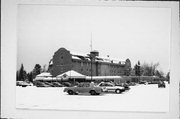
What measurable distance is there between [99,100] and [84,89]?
0.25 meters

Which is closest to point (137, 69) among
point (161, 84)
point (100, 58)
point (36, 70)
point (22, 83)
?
point (161, 84)

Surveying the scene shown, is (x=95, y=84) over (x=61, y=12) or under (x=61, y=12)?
under

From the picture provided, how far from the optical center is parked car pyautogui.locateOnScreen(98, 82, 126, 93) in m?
3.51

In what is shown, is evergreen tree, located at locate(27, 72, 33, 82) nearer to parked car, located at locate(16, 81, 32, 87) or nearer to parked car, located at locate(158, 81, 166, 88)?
parked car, located at locate(16, 81, 32, 87)

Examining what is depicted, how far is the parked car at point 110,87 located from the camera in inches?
138

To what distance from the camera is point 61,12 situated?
3.56 meters

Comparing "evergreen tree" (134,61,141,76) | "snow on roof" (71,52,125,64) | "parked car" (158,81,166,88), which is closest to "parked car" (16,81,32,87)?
"snow on roof" (71,52,125,64)

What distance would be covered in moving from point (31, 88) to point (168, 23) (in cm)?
202

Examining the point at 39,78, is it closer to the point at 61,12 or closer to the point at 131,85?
the point at 61,12

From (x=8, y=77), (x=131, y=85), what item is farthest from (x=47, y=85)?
(x=131, y=85)

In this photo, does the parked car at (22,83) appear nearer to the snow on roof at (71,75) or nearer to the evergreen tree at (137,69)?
the snow on roof at (71,75)

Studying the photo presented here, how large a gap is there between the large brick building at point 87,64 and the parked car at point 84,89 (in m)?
0.16

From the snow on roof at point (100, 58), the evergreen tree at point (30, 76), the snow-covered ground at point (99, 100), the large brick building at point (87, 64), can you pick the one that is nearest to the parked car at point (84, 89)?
the snow-covered ground at point (99, 100)

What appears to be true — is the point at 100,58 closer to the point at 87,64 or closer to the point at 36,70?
the point at 87,64
